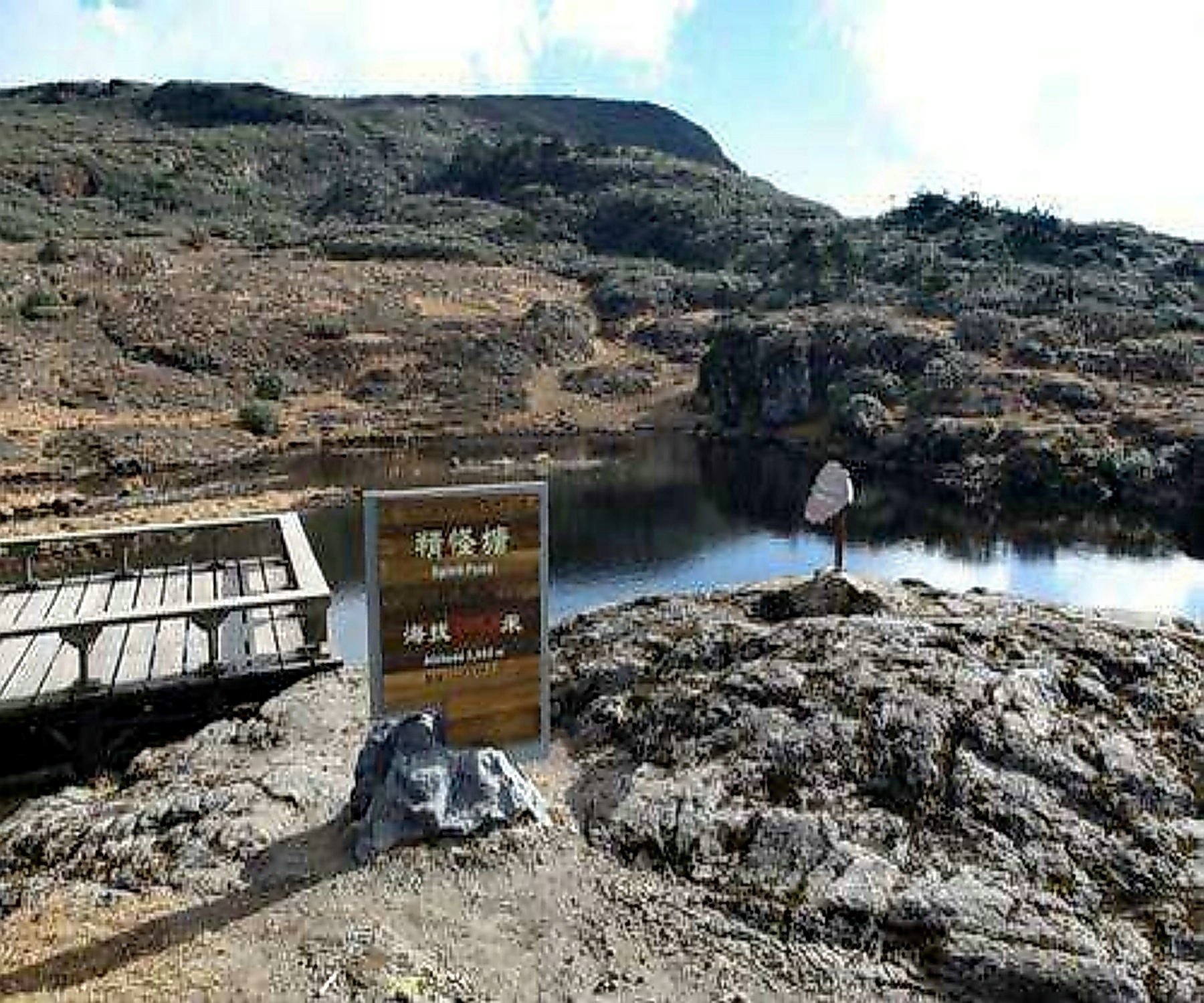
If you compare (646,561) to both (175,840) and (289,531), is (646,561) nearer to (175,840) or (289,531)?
(289,531)

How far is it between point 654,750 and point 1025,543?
3672cm


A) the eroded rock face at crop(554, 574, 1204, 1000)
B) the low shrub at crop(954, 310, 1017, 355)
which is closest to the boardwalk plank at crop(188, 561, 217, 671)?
the eroded rock face at crop(554, 574, 1204, 1000)

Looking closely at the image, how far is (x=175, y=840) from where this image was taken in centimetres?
1185

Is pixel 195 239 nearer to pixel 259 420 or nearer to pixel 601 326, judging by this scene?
pixel 601 326

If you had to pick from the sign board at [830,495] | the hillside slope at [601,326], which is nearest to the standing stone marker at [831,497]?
the sign board at [830,495]

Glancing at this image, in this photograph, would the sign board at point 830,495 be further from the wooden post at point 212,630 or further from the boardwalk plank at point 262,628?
the wooden post at point 212,630

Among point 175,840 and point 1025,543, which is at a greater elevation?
point 175,840

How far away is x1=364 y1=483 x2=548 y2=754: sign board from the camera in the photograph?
11.2m

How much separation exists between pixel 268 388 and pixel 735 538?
3612cm

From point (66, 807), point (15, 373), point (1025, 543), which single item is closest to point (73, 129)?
point (15, 373)

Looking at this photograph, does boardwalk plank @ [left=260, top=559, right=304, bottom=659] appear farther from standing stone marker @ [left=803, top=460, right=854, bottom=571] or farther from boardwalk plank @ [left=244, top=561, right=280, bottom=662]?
standing stone marker @ [left=803, top=460, right=854, bottom=571]

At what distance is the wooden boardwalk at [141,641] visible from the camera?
16.4m

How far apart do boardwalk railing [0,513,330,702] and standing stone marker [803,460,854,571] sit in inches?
306

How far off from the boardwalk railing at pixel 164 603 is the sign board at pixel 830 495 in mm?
7763
